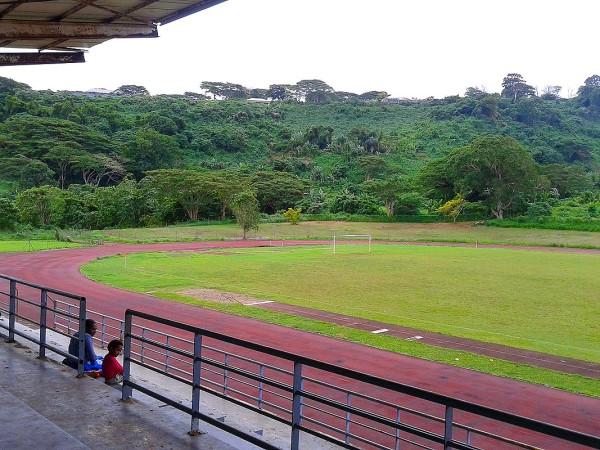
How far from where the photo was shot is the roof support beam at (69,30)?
710cm

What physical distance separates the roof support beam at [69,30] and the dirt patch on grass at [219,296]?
14.8 m

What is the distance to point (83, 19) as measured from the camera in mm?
7254

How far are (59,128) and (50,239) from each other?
38222mm

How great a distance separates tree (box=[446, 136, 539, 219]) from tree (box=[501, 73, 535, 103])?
90.6 metres

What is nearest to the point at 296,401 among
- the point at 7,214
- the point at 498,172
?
the point at 7,214

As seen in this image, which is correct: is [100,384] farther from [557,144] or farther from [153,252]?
[557,144]

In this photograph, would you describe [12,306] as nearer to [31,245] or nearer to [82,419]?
[82,419]

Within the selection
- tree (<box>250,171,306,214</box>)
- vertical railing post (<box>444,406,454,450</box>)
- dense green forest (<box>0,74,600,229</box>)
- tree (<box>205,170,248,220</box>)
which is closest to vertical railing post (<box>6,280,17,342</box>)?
vertical railing post (<box>444,406,454,450</box>)

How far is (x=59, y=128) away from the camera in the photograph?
275ft

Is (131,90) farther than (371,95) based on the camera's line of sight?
No

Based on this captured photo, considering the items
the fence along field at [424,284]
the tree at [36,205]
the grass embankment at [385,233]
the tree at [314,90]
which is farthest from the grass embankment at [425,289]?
the tree at [314,90]

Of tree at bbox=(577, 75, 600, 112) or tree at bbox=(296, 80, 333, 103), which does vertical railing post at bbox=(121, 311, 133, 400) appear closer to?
tree at bbox=(577, 75, 600, 112)

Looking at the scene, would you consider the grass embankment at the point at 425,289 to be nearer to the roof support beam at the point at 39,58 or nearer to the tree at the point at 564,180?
the roof support beam at the point at 39,58

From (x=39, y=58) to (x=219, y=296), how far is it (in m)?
15.0
